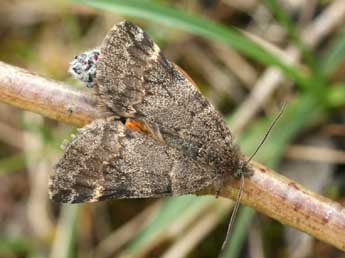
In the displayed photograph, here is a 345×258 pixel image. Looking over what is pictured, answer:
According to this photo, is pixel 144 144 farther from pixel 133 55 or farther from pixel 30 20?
pixel 30 20

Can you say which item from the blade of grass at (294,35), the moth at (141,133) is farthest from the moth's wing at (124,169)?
the blade of grass at (294,35)

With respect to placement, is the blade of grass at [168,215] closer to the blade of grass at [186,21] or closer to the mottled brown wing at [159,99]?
Answer: the blade of grass at [186,21]

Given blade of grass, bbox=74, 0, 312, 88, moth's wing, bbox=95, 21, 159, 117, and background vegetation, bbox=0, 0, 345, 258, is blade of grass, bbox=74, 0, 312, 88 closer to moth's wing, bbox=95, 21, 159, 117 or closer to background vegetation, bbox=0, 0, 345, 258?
background vegetation, bbox=0, 0, 345, 258

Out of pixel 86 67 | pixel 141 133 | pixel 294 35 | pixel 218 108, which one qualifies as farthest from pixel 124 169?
pixel 218 108

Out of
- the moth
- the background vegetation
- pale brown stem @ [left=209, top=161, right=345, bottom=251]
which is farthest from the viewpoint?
the background vegetation

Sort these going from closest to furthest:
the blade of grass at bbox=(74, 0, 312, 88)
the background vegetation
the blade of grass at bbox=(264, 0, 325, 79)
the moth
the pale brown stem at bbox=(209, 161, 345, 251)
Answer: the pale brown stem at bbox=(209, 161, 345, 251) → the moth → the blade of grass at bbox=(74, 0, 312, 88) → the blade of grass at bbox=(264, 0, 325, 79) → the background vegetation

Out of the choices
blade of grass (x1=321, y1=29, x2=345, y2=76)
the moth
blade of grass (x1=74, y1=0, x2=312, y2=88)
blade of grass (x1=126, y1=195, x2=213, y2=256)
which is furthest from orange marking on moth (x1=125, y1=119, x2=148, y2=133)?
blade of grass (x1=321, y1=29, x2=345, y2=76)

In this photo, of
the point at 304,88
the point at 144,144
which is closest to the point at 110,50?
the point at 144,144
